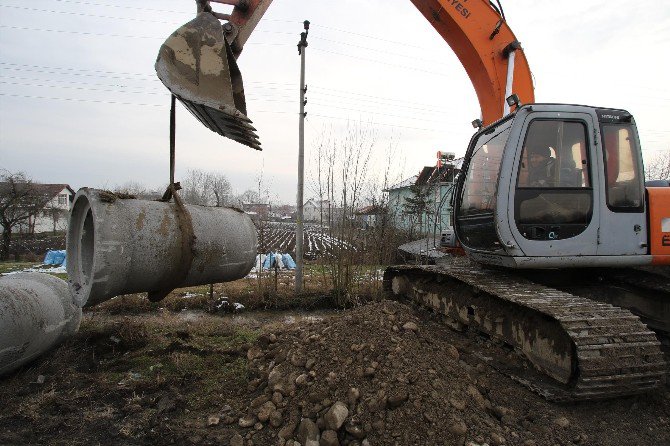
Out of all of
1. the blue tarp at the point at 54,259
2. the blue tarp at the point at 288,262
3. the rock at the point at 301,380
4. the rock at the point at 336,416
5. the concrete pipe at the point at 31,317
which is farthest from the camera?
the blue tarp at the point at 54,259

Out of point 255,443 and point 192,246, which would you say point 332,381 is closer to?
point 255,443

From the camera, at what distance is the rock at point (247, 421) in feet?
10.3

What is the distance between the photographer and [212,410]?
347cm

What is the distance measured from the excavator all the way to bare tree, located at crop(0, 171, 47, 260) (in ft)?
78.8

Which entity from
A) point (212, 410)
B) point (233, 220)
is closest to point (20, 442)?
point (212, 410)

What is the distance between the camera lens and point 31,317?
172 inches

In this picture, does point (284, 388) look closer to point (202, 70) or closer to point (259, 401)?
point (259, 401)

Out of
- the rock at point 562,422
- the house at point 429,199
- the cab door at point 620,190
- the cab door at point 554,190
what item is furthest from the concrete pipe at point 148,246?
the cab door at point 620,190

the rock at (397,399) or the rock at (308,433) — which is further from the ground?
the rock at (397,399)

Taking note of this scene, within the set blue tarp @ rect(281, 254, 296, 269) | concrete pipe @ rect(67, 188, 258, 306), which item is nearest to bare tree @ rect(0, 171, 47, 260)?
blue tarp @ rect(281, 254, 296, 269)

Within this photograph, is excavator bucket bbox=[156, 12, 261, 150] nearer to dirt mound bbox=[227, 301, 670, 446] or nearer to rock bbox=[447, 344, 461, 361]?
dirt mound bbox=[227, 301, 670, 446]

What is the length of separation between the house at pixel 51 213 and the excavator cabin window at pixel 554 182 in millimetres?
28422

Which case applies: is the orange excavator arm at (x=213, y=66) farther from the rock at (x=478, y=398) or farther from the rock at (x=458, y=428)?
the rock at (x=478, y=398)

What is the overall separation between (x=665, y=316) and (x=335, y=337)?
120 inches
